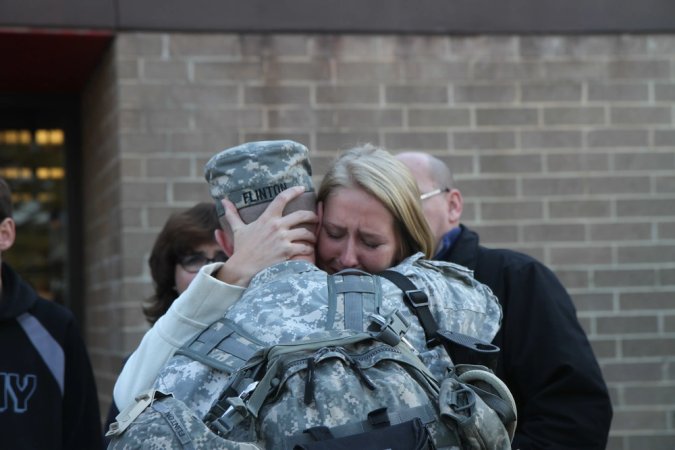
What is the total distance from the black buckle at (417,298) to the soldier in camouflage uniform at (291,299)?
24 mm

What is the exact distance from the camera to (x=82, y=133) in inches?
278

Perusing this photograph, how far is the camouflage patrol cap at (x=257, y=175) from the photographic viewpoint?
8.07ft

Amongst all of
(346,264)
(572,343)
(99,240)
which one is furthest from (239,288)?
(99,240)

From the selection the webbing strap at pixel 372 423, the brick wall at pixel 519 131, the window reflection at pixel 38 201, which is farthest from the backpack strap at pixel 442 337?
the window reflection at pixel 38 201

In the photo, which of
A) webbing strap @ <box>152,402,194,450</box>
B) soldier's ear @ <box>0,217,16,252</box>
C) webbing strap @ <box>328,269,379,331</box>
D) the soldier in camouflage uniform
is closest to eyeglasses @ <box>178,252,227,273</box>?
soldier's ear @ <box>0,217,16,252</box>

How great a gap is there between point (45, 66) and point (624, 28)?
139 inches

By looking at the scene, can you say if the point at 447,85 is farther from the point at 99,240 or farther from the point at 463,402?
the point at 463,402

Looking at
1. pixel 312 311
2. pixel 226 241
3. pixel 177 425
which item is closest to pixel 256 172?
pixel 226 241

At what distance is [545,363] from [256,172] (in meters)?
1.26

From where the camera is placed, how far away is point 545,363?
3.21m

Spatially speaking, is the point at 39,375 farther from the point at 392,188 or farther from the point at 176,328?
the point at 392,188

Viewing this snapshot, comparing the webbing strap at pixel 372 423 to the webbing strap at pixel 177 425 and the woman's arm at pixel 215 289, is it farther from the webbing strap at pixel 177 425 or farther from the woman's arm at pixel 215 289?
the woman's arm at pixel 215 289

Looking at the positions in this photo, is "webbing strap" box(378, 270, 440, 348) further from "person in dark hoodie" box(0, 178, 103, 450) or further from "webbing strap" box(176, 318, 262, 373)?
"person in dark hoodie" box(0, 178, 103, 450)

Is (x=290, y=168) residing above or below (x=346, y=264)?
above
